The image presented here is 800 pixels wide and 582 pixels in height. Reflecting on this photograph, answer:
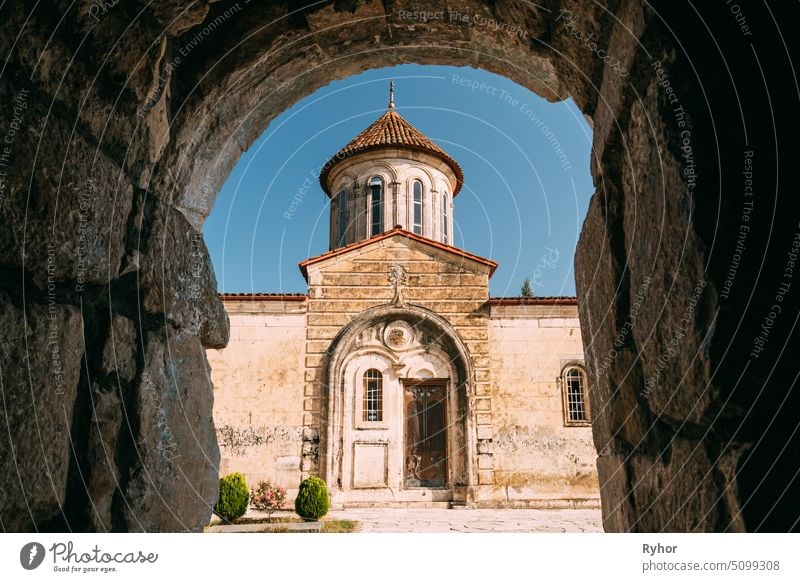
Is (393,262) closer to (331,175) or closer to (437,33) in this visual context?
(331,175)

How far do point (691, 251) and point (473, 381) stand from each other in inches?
519

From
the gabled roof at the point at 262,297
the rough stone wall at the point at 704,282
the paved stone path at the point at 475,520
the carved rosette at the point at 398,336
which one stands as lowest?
the paved stone path at the point at 475,520

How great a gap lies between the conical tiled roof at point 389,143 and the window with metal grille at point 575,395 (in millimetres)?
7405

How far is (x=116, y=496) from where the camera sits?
1.90m

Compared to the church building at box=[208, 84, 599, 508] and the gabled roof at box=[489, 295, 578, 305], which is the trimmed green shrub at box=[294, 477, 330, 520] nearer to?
the church building at box=[208, 84, 599, 508]

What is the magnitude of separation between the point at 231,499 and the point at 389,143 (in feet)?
35.6

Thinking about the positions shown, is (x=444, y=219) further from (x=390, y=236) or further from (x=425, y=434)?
(x=425, y=434)

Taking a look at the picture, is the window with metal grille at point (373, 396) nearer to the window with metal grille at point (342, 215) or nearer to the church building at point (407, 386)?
the church building at point (407, 386)

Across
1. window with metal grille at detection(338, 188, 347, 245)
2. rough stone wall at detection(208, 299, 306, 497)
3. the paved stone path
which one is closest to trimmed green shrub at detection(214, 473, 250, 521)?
the paved stone path

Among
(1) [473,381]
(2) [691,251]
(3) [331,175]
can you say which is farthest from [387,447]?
(2) [691,251]

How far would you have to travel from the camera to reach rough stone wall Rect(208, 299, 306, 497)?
13734mm

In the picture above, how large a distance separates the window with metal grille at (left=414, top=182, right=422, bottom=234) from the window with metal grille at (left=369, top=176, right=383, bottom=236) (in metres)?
1.00

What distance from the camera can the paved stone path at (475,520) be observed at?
9469 mm

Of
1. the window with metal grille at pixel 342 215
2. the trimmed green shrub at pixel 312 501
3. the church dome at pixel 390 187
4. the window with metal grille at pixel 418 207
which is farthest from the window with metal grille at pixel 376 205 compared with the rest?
the trimmed green shrub at pixel 312 501
